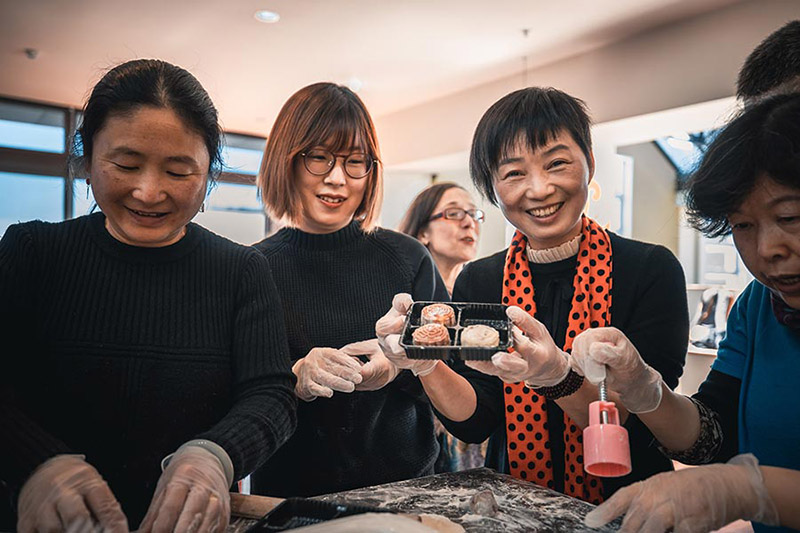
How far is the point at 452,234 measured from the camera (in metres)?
3.33

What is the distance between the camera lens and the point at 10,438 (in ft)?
3.38

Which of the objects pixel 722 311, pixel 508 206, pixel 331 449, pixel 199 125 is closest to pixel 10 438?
pixel 199 125

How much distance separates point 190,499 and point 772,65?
1.45 m

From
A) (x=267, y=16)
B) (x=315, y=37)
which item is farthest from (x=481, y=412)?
(x=315, y=37)

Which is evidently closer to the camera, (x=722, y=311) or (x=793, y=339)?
(x=793, y=339)

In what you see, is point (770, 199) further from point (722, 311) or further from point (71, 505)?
point (722, 311)

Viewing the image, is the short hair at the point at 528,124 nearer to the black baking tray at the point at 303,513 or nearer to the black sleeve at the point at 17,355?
the black baking tray at the point at 303,513

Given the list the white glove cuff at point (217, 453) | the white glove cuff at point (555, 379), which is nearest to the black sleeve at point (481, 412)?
the white glove cuff at point (555, 379)

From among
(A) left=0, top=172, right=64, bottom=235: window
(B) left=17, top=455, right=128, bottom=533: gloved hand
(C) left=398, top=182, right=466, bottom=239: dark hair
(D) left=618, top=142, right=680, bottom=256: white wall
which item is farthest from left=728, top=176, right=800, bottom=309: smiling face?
(A) left=0, top=172, right=64, bottom=235: window

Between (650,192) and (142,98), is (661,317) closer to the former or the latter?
(142,98)

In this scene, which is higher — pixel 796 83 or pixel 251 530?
pixel 796 83

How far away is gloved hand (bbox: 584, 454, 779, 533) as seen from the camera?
1017mm

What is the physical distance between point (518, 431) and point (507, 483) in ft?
0.59

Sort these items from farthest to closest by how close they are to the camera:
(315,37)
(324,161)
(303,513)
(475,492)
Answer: (315,37) < (324,161) < (475,492) < (303,513)
